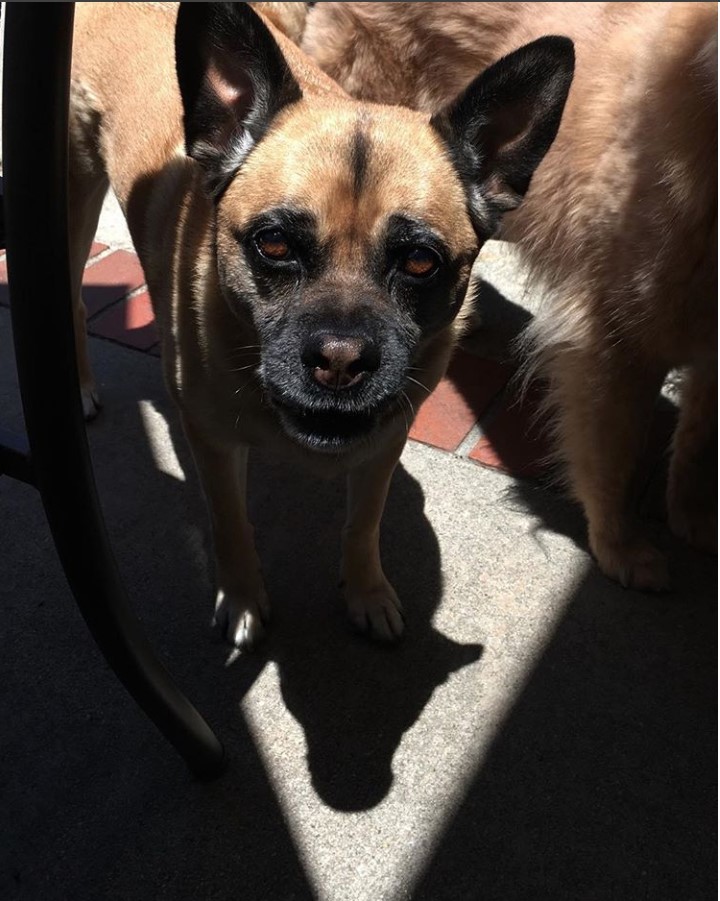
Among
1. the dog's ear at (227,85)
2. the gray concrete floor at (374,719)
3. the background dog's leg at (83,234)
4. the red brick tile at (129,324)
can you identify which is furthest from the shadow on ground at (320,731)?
the dog's ear at (227,85)

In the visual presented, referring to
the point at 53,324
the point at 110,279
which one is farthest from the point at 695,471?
the point at 110,279

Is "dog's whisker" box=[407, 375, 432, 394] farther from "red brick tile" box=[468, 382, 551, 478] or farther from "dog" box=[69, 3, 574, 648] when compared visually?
"red brick tile" box=[468, 382, 551, 478]

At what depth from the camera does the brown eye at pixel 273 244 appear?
174cm

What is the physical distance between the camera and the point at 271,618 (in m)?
2.35

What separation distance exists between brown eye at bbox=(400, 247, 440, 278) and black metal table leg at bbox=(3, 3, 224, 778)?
2.34ft

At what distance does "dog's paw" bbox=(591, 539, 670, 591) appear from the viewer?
8.27ft

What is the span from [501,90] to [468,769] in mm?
1464

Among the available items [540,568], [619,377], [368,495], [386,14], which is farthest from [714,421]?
[386,14]

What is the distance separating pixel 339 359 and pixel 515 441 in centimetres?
155

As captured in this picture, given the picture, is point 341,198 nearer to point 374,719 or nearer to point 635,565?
point 374,719

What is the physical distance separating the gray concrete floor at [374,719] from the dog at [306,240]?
20 cm

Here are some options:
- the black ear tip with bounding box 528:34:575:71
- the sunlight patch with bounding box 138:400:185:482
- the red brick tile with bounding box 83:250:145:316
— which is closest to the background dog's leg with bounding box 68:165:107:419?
the sunlight patch with bounding box 138:400:185:482

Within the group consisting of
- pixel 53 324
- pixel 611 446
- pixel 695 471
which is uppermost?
pixel 53 324

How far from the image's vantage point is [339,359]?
167 centimetres
